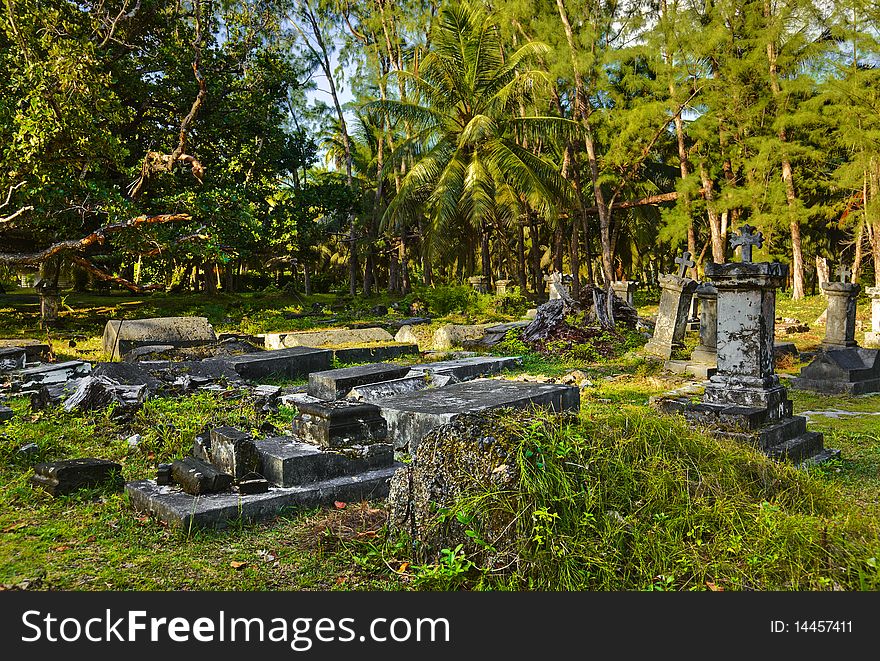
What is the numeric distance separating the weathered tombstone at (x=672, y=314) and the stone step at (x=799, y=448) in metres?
5.34

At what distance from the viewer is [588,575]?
8.94 ft

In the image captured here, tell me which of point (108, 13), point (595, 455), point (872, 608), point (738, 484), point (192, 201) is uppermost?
point (108, 13)

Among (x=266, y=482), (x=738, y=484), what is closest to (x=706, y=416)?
(x=738, y=484)

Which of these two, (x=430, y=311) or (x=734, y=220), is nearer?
(x=430, y=311)

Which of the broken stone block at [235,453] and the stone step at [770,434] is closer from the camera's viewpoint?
the broken stone block at [235,453]

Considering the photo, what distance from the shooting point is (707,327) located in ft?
32.2

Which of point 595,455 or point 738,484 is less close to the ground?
point 595,455

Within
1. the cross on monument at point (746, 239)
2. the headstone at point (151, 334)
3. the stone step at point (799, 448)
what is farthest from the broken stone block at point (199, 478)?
the headstone at point (151, 334)

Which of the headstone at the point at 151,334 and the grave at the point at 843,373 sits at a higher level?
the headstone at the point at 151,334

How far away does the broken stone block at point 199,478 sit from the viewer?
389cm

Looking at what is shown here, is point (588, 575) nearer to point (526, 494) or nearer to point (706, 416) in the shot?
point (526, 494)

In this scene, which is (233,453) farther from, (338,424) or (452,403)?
(452,403)

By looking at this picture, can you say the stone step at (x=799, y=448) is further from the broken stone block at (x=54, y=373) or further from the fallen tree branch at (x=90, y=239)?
the fallen tree branch at (x=90, y=239)

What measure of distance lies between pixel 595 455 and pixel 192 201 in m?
12.1
